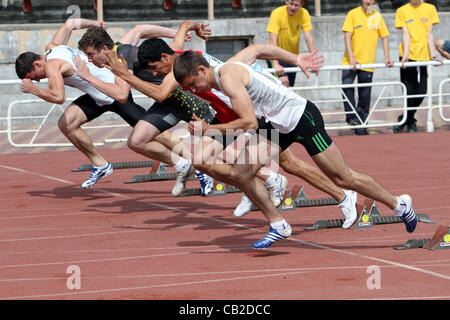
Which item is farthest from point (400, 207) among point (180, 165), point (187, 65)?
point (180, 165)

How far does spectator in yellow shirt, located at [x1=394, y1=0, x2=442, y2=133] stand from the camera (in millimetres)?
14945

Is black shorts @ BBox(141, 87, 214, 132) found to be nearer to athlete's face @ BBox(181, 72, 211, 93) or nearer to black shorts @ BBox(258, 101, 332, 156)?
black shorts @ BBox(258, 101, 332, 156)

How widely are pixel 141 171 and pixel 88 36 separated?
3.51 metres

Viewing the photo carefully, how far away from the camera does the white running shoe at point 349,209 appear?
7863mm

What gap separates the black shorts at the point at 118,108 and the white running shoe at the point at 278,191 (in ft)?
6.86

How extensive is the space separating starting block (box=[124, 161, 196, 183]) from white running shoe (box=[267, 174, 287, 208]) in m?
2.57

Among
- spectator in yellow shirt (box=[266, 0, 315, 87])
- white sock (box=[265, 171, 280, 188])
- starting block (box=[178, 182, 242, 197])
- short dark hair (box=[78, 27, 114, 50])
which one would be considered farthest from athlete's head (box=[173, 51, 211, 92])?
spectator in yellow shirt (box=[266, 0, 315, 87])

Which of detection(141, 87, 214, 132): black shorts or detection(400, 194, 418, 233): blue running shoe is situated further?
detection(141, 87, 214, 132): black shorts

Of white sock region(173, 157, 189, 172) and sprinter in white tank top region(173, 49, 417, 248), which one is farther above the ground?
sprinter in white tank top region(173, 49, 417, 248)

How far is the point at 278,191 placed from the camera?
8992 millimetres

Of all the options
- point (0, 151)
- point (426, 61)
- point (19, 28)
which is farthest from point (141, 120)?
point (19, 28)

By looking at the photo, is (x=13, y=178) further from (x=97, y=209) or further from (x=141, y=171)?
(x=97, y=209)

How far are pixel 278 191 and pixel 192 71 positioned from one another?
252 centimetres

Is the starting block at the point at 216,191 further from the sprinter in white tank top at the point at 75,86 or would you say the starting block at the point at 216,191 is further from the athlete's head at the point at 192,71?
the athlete's head at the point at 192,71
